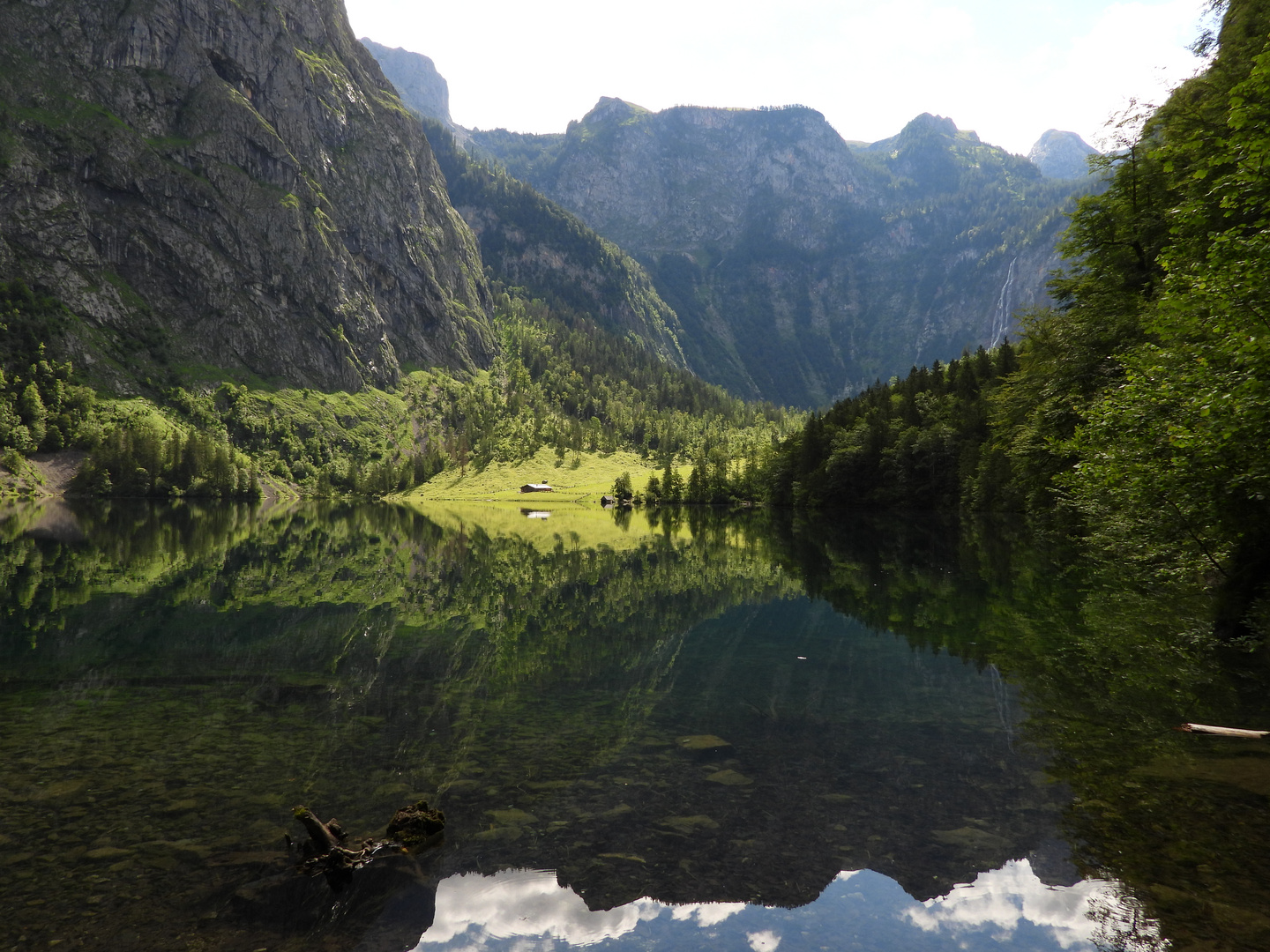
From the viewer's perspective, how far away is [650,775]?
1515 centimetres

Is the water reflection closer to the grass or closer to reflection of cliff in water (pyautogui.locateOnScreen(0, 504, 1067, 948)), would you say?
reflection of cliff in water (pyautogui.locateOnScreen(0, 504, 1067, 948))

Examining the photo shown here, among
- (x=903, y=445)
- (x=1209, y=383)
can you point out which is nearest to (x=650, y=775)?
(x=1209, y=383)

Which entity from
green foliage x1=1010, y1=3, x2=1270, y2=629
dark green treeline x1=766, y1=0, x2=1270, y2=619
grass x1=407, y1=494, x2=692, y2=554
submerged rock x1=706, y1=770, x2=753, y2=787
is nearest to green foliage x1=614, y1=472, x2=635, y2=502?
grass x1=407, y1=494, x2=692, y2=554

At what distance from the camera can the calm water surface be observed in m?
10.0

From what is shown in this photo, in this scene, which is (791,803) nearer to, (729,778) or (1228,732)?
(729,778)

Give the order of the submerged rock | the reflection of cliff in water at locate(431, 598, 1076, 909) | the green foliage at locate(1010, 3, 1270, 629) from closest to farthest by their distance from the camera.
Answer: the reflection of cliff in water at locate(431, 598, 1076, 909) → the submerged rock → the green foliage at locate(1010, 3, 1270, 629)

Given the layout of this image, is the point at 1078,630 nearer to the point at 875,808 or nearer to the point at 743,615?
the point at 743,615

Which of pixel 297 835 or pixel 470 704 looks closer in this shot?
pixel 297 835

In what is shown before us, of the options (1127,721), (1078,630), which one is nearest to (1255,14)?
(1078,630)

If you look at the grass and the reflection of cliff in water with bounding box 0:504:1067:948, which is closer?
the reflection of cliff in water with bounding box 0:504:1067:948

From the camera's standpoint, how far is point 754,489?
150500 millimetres

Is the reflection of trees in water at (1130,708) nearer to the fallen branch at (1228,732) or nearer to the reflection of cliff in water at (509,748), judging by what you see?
the fallen branch at (1228,732)

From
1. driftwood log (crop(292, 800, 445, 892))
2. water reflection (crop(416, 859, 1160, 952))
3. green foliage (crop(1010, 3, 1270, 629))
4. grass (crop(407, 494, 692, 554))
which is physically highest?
green foliage (crop(1010, 3, 1270, 629))

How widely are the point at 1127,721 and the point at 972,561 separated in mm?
32737
